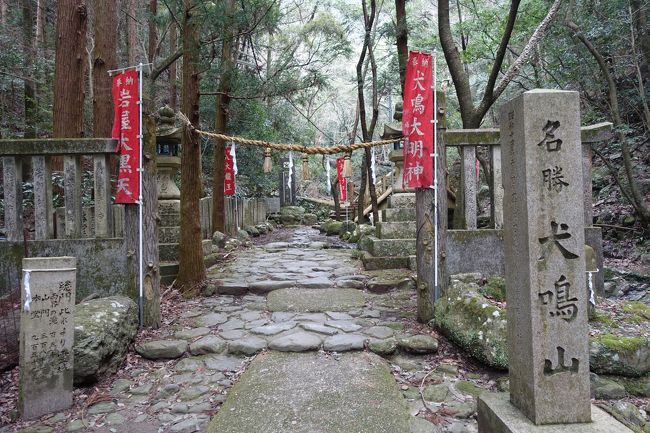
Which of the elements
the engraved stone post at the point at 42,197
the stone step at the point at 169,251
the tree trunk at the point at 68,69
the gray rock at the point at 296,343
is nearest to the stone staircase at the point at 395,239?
the gray rock at the point at 296,343

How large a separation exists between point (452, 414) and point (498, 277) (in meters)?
2.39

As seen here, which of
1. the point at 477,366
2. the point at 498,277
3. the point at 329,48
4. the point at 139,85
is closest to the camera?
the point at 477,366

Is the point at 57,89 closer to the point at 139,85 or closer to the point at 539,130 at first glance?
the point at 139,85

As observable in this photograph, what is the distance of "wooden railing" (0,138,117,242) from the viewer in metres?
4.94

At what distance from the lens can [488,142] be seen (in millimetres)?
5211

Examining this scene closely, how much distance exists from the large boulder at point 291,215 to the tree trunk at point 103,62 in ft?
43.3

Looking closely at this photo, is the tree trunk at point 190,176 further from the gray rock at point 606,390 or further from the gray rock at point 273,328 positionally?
the gray rock at point 606,390

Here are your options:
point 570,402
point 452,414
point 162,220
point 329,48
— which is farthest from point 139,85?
point 329,48

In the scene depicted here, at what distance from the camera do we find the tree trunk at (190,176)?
5.98 m

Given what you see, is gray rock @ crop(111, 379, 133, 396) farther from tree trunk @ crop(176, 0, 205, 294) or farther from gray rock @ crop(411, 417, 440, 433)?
gray rock @ crop(411, 417, 440, 433)

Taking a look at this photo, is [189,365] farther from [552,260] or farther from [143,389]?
[552,260]

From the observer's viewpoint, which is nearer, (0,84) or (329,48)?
(329,48)

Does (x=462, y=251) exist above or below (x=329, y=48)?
below

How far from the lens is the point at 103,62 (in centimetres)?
906
